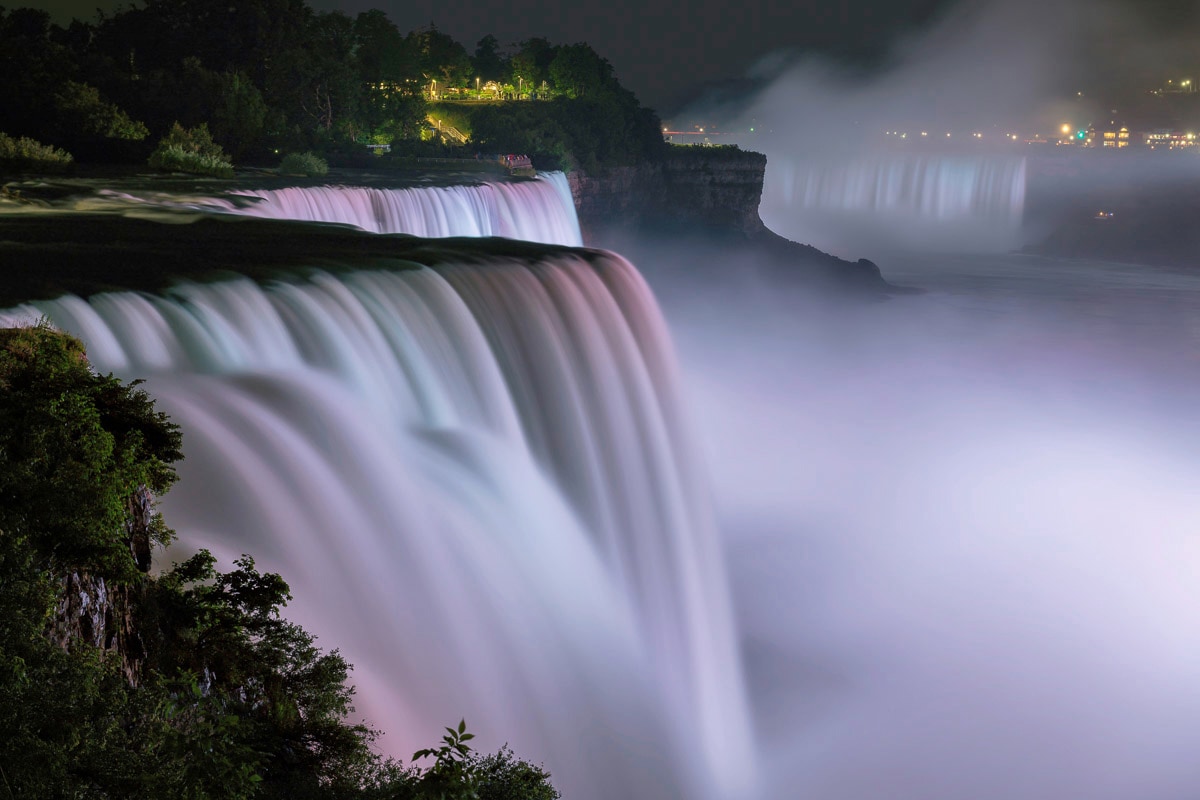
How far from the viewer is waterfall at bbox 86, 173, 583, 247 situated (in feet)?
69.0

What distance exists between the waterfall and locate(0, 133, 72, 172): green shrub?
21.0 feet

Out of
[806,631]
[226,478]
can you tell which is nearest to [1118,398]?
[806,631]

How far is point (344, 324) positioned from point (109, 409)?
5881 mm

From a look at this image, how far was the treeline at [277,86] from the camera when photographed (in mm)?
34469

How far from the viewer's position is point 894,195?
108750 mm

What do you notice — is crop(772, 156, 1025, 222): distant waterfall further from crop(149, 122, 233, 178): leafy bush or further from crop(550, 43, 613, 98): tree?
crop(149, 122, 233, 178): leafy bush

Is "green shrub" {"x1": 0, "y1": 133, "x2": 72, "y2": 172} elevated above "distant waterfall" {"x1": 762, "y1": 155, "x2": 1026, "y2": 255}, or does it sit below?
below

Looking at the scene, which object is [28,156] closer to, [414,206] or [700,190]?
[414,206]

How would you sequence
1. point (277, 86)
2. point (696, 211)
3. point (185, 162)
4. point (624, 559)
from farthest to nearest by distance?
1. point (696, 211)
2. point (277, 86)
3. point (185, 162)
4. point (624, 559)

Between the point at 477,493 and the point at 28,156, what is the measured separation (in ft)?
68.7

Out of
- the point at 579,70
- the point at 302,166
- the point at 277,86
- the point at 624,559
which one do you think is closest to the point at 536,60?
the point at 579,70

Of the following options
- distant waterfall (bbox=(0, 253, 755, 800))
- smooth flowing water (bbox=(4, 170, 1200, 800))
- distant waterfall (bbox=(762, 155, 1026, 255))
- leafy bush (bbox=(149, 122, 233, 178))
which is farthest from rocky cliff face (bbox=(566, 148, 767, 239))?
distant waterfall (bbox=(0, 253, 755, 800))

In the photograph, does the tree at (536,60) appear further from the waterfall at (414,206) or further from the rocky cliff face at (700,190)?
the waterfall at (414,206)

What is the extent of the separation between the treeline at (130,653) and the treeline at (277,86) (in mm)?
30108
